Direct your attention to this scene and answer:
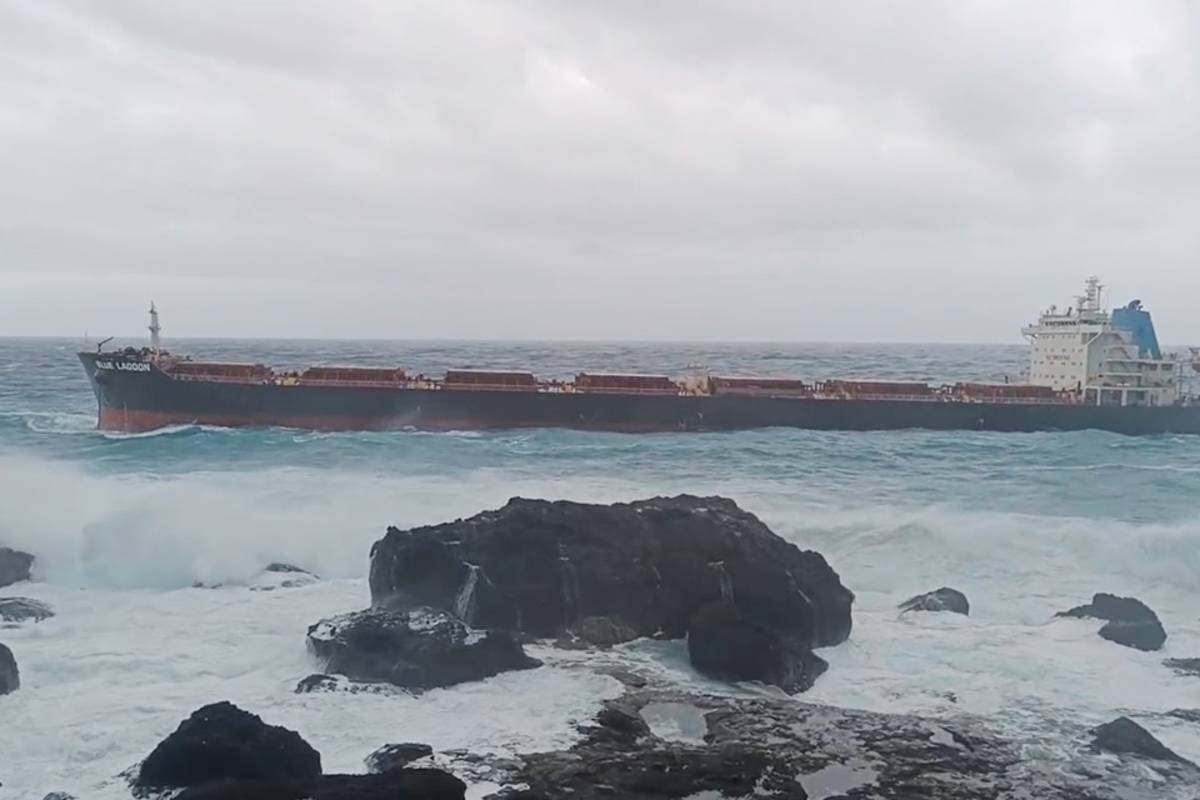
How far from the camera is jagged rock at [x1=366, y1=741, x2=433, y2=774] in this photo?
1039 cm

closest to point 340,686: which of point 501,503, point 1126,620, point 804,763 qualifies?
point 804,763

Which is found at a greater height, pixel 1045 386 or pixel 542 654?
pixel 1045 386

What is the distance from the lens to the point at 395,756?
10578mm

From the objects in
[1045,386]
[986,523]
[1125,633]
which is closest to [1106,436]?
[1045,386]

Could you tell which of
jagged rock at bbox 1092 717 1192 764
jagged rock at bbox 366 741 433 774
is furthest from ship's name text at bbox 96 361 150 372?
jagged rock at bbox 1092 717 1192 764

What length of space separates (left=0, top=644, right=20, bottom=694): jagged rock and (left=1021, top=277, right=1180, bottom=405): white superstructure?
44647 mm

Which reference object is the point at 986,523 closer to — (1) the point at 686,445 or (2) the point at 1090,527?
(2) the point at 1090,527

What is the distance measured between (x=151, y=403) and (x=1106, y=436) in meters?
41.7

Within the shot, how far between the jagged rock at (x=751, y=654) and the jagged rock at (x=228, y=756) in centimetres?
589

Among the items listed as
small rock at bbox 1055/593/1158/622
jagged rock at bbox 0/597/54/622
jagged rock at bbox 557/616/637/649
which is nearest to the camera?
jagged rock at bbox 557/616/637/649

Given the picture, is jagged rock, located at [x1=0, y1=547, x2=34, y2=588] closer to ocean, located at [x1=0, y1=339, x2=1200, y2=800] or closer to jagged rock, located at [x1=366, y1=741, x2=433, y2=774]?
ocean, located at [x1=0, y1=339, x2=1200, y2=800]

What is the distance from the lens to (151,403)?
133ft

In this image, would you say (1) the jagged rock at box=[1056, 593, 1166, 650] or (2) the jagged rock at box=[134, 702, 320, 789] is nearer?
(2) the jagged rock at box=[134, 702, 320, 789]

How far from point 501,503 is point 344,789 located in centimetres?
1714
